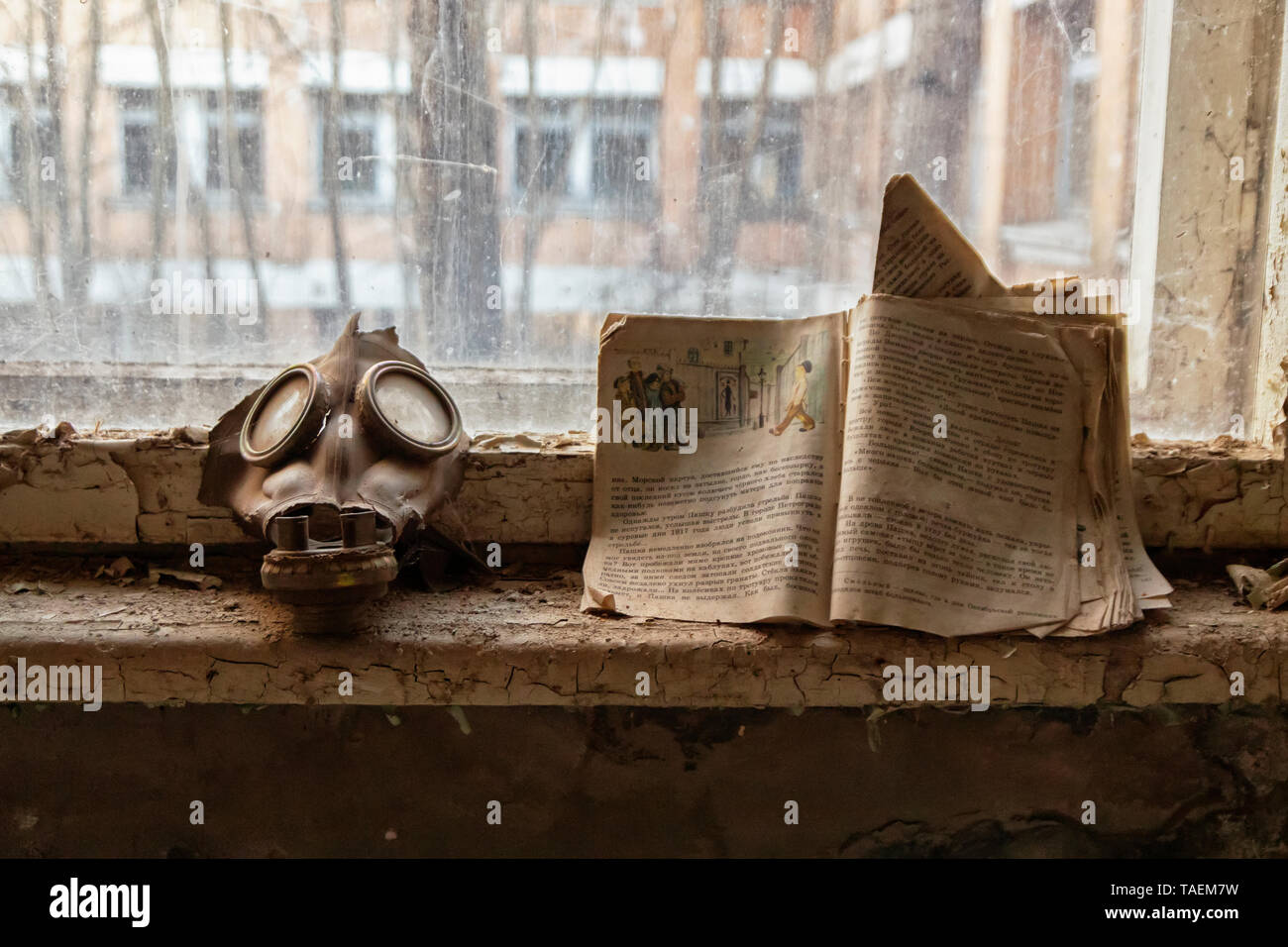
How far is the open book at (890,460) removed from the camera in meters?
1.10

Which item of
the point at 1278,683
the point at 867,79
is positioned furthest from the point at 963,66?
the point at 1278,683

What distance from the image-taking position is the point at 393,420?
3.95ft

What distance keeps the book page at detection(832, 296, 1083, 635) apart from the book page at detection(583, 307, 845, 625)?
0.17ft

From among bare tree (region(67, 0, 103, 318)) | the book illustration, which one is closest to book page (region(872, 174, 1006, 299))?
the book illustration

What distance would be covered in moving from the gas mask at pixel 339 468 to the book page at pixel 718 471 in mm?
232

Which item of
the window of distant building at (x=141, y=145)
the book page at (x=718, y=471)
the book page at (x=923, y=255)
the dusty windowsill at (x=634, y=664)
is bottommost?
the dusty windowsill at (x=634, y=664)

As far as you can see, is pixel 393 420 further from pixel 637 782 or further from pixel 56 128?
pixel 56 128

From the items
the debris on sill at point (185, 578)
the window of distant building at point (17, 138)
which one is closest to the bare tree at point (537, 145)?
the debris on sill at point (185, 578)

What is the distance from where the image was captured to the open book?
1.10 meters

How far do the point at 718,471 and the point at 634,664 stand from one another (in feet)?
1.02

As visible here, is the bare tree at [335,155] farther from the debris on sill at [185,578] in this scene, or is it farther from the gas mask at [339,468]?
the debris on sill at [185,578]

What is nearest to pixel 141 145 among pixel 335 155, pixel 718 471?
pixel 335 155

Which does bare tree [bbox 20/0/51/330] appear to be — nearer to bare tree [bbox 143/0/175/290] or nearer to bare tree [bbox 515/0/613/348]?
bare tree [bbox 143/0/175/290]

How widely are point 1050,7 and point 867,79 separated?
0.91 feet
